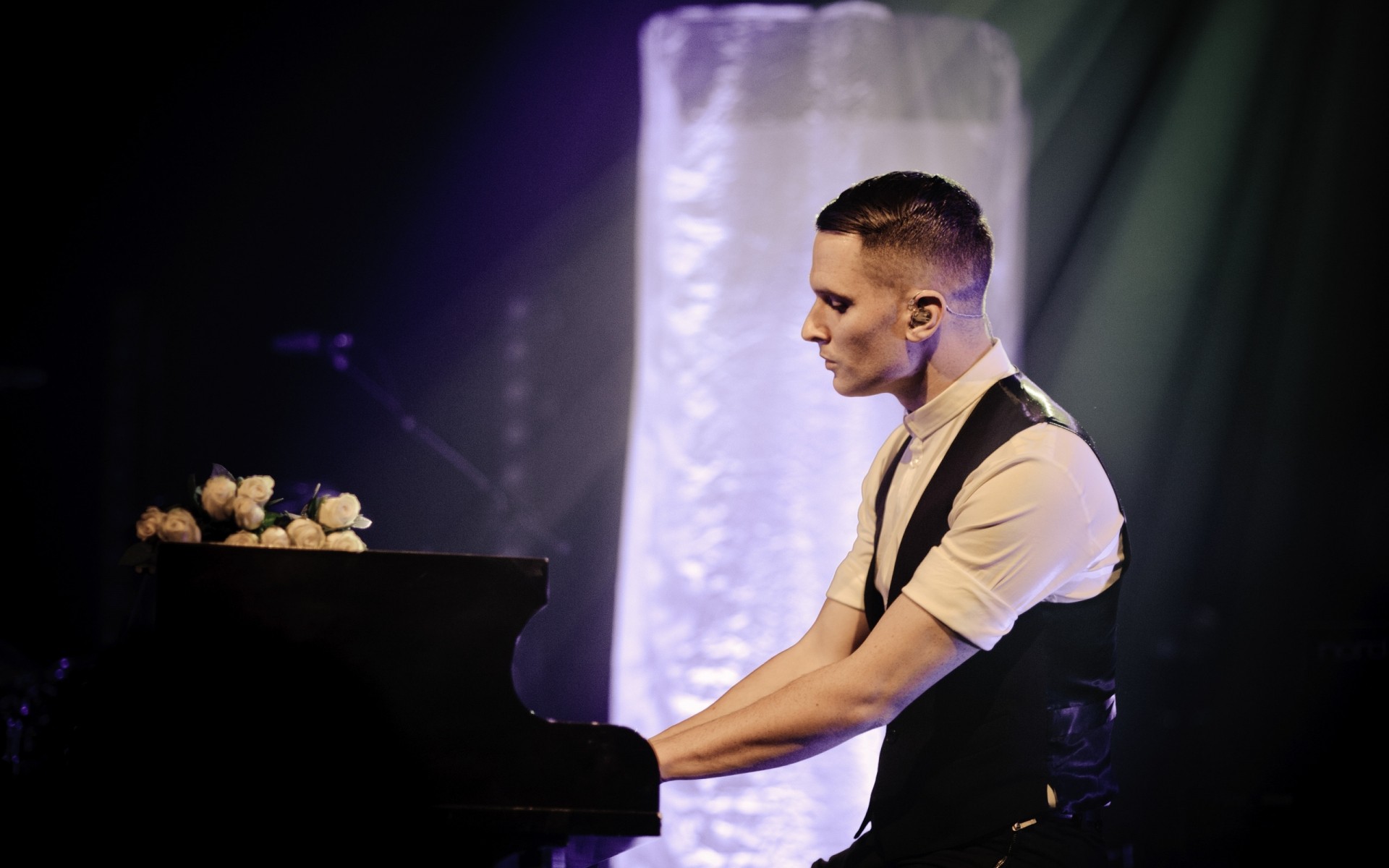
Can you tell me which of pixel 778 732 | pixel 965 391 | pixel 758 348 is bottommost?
pixel 778 732

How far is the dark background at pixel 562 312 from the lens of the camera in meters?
4.27

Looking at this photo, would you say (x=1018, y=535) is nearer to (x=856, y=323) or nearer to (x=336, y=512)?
(x=856, y=323)

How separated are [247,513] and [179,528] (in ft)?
0.39

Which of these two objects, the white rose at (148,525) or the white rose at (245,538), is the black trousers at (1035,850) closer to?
the white rose at (245,538)

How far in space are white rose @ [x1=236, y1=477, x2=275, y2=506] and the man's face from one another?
1.09 m

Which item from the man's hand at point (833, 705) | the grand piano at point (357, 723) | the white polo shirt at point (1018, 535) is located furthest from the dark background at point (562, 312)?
the man's hand at point (833, 705)

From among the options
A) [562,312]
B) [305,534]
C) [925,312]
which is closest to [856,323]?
[925,312]

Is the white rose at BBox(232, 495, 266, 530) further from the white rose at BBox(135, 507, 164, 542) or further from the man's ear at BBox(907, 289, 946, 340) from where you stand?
the man's ear at BBox(907, 289, 946, 340)

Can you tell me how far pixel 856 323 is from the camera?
1.89 metres

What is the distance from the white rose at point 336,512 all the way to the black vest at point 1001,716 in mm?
1055

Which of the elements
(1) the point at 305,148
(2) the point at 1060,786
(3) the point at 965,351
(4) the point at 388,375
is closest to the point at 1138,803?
(2) the point at 1060,786

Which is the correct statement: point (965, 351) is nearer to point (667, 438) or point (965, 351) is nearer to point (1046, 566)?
point (1046, 566)

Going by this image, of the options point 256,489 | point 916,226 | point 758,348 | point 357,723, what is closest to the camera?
point 357,723

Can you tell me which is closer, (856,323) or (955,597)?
(955,597)
